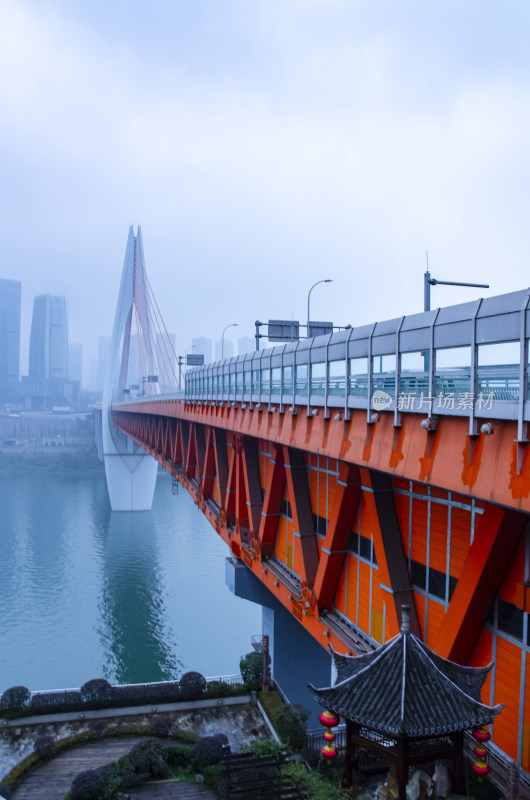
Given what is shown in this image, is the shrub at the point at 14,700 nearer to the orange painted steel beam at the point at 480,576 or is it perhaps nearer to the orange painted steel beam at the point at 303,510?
the orange painted steel beam at the point at 303,510

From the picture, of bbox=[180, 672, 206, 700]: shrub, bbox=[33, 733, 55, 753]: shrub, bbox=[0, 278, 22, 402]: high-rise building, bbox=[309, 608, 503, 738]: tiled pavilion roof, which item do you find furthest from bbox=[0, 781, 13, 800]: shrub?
bbox=[0, 278, 22, 402]: high-rise building

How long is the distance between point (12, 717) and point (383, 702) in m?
15.1

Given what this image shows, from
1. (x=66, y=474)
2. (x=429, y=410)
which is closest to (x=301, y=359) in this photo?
(x=429, y=410)

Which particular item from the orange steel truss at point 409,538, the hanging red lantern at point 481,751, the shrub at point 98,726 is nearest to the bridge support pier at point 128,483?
the shrub at point 98,726

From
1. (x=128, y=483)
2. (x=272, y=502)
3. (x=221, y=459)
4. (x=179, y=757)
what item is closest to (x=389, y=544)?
(x=272, y=502)

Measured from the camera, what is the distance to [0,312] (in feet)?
650

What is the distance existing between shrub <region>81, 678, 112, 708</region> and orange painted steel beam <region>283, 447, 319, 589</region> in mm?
8967

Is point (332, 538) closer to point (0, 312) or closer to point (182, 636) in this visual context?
point (182, 636)

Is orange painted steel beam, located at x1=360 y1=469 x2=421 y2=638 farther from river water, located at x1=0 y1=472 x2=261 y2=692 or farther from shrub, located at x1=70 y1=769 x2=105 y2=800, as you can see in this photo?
river water, located at x1=0 y1=472 x2=261 y2=692

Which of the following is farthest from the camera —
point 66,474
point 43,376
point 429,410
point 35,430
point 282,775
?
point 43,376

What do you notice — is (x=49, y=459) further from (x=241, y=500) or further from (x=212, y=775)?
(x=212, y=775)

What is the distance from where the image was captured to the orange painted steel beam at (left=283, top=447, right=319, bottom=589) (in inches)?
558

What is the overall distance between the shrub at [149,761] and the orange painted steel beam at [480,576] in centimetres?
969

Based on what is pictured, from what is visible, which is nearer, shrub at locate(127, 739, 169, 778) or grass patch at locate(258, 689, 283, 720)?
shrub at locate(127, 739, 169, 778)
